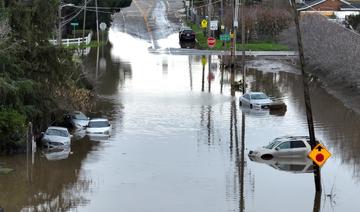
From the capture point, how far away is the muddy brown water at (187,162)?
30078 millimetres

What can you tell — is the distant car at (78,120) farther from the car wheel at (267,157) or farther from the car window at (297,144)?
the car window at (297,144)

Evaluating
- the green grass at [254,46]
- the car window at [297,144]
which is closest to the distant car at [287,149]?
the car window at [297,144]

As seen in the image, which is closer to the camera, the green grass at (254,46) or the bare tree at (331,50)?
the bare tree at (331,50)

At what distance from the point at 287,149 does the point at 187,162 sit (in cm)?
465

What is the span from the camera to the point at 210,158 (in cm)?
3769

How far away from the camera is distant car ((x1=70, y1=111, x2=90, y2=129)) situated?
45562mm

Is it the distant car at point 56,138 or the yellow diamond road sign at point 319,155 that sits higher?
the yellow diamond road sign at point 319,155

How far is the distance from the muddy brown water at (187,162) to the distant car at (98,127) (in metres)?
0.73

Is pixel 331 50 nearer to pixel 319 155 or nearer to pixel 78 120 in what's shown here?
pixel 78 120

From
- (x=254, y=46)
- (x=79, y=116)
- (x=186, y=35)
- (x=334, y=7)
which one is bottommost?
(x=79, y=116)

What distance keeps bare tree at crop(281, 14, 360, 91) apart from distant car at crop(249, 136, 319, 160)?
17.8 metres

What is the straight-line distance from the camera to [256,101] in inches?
2062

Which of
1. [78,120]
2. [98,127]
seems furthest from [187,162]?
[78,120]

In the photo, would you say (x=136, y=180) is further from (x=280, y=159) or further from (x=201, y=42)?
(x=201, y=42)
